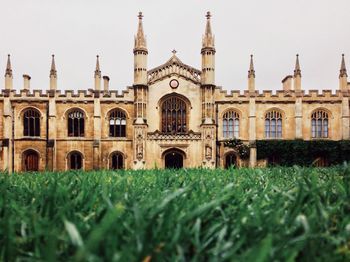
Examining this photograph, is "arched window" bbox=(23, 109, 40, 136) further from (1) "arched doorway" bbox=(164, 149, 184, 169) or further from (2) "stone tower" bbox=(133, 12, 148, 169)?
(1) "arched doorway" bbox=(164, 149, 184, 169)

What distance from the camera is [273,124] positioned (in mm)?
26797

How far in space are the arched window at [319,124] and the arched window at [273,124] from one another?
2890 millimetres

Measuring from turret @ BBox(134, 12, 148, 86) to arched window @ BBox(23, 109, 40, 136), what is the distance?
939 centimetres

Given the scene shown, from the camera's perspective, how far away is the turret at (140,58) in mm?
25717

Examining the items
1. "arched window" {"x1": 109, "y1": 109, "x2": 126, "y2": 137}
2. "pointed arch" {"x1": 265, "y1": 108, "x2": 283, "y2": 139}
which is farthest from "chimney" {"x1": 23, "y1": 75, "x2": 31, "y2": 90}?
"pointed arch" {"x1": 265, "y1": 108, "x2": 283, "y2": 139}

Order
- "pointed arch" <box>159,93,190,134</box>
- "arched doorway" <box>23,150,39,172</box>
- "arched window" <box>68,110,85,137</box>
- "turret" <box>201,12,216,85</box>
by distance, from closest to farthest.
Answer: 1. "turret" <box>201,12,216,85</box>
2. "arched doorway" <box>23,150,39,172</box>
3. "pointed arch" <box>159,93,190,134</box>
4. "arched window" <box>68,110,85,137</box>

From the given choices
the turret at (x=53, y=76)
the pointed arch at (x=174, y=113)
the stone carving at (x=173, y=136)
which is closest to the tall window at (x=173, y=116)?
the pointed arch at (x=174, y=113)

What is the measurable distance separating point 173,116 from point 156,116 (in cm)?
152

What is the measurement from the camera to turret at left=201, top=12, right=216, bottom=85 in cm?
2583

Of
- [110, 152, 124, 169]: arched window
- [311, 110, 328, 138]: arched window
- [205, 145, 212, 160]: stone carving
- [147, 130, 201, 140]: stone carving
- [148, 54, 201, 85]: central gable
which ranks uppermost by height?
[148, 54, 201, 85]: central gable

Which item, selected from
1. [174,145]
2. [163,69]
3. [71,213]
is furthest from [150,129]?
[71,213]

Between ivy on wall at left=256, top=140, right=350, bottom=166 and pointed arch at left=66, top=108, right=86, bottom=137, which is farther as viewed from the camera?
pointed arch at left=66, top=108, right=86, bottom=137

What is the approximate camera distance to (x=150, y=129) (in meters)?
26.0

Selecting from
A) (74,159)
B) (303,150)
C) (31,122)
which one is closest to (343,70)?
(303,150)
